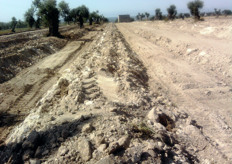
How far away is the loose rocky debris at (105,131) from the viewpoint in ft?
13.1

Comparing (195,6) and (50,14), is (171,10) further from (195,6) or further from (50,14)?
(50,14)

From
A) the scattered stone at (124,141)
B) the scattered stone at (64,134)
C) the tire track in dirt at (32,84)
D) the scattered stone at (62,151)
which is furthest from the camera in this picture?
the tire track in dirt at (32,84)

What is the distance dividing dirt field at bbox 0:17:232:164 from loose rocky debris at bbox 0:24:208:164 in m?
0.02

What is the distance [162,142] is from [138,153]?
79 cm

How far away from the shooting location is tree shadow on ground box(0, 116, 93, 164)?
4195 mm

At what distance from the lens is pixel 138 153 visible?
395cm

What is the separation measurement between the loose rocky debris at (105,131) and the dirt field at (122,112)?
18 millimetres

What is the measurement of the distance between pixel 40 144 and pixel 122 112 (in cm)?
207

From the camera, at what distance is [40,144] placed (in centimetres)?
444

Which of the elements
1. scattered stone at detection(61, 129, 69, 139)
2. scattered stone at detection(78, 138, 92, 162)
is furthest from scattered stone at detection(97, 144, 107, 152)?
scattered stone at detection(61, 129, 69, 139)

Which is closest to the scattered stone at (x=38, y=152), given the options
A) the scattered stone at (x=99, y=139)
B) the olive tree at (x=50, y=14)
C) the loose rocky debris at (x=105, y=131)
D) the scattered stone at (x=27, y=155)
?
the loose rocky debris at (x=105, y=131)

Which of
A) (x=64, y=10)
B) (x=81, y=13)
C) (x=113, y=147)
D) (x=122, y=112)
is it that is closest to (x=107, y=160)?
(x=113, y=147)

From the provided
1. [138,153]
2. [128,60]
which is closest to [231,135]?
[138,153]

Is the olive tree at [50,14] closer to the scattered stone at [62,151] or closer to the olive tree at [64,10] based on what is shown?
the scattered stone at [62,151]
